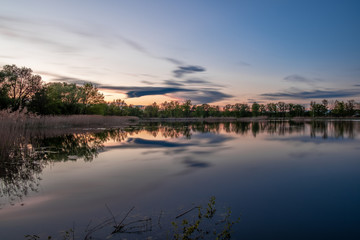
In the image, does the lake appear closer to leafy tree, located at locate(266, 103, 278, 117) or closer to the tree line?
the tree line

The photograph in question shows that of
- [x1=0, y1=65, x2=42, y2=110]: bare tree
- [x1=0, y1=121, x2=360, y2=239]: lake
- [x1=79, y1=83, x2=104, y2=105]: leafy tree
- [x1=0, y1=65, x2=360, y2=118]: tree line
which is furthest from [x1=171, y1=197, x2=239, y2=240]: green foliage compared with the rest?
[x1=79, y1=83, x2=104, y2=105]: leafy tree

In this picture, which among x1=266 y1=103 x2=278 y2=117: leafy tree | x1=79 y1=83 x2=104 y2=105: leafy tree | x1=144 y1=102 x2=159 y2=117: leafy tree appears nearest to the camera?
x1=79 y1=83 x2=104 y2=105: leafy tree

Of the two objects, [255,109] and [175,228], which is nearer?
[175,228]

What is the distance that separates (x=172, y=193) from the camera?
23.0ft

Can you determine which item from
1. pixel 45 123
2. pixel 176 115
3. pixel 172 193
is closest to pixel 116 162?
pixel 172 193

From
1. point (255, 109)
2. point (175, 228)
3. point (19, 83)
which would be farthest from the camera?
point (255, 109)

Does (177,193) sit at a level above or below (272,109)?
below

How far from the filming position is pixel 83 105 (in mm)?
65250

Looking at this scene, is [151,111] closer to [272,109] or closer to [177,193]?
[272,109]

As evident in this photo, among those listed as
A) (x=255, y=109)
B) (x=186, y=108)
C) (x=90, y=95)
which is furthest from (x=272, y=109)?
(x=90, y=95)

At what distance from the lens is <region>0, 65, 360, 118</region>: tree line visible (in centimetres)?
4359

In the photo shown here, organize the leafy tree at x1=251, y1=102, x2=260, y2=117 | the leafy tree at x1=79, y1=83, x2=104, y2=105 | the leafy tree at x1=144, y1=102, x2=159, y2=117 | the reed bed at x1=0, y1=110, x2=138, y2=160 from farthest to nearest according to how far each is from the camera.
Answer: the leafy tree at x1=251, y1=102, x2=260, y2=117
the leafy tree at x1=144, y1=102, x2=159, y2=117
the leafy tree at x1=79, y1=83, x2=104, y2=105
the reed bed at x1=0, y1=110, x2=138, y2=160

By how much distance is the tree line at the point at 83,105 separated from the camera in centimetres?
4359

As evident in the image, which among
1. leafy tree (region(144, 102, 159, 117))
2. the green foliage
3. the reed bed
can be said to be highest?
leafy tree (region(144, 102, 159, 117))
